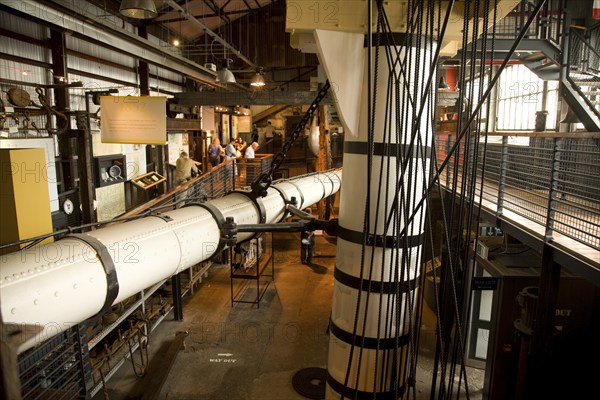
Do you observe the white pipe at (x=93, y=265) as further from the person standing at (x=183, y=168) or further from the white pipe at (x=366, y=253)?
the person standing at (x=183, y=168)

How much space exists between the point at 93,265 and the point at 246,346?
5.11 m

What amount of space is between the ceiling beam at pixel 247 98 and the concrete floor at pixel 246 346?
13.8 ft

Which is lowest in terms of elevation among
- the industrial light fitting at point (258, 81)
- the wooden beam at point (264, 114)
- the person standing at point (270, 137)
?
the person standing at point (270, 137)

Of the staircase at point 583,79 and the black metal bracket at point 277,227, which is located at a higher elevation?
the staircase at point 583,79

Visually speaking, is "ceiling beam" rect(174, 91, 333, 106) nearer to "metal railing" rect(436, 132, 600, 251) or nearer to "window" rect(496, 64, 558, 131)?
"metal railing" rect(436, 132, 600, 251)

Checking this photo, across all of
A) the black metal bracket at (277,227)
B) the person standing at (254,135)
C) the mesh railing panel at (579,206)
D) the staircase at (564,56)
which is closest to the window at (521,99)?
the staircase at (564,56)

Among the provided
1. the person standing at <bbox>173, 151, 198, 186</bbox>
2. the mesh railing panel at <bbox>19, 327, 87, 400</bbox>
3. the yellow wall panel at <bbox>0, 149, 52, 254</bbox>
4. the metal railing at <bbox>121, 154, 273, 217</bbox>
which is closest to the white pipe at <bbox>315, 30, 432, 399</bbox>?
the mesh railing panel at <bbox>19, 327, 87, 400</bbox>

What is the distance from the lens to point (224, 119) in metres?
19.0

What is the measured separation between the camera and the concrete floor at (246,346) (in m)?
5.63

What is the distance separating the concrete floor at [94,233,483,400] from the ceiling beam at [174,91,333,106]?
4.20 metres

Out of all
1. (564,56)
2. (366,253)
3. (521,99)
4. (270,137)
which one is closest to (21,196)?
(366,253)

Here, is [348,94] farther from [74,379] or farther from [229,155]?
[229,155]

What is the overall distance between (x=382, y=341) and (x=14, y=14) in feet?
25.1

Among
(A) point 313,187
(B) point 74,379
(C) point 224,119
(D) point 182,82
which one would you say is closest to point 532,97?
(A) point 313,187
